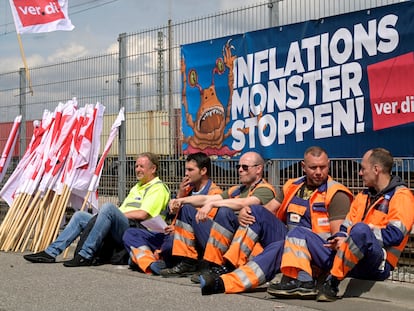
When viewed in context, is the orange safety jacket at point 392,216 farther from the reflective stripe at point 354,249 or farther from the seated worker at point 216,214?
the seated worker at point 216,214

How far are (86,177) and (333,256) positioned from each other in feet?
15.6

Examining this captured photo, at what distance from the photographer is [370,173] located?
6.01 meters

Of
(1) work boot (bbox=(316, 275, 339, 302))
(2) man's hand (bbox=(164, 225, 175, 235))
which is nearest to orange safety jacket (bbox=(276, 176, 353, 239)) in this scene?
(1) work boot (bbox=(316, 275, 339, 302))

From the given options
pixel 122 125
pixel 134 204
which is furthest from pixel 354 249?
pixel 122 125

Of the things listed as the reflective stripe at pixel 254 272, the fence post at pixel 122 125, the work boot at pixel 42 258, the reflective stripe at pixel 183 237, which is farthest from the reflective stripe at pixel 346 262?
the fence post at pixel 122 125

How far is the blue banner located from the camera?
23.3 ft

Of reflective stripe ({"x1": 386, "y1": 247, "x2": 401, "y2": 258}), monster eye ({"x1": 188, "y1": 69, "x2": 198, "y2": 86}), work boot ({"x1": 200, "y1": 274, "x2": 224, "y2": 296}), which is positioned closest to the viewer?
reflective stripe ({"x1": 386, "y1": 247, "x2": 401, "y2": 258})

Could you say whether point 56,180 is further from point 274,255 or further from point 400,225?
point 400,225

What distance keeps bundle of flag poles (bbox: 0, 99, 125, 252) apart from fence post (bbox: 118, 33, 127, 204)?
Answer: 0.14 m

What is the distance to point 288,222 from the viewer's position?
6602 millimetres

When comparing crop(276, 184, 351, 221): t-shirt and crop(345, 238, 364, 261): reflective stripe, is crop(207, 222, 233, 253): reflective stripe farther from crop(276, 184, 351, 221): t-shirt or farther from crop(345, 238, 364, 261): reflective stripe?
crop(345, 238, 364, 261): reflective stripe

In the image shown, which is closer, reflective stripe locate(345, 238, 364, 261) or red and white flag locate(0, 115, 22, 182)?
reflective stripe locate(345, 238, 364, 261)

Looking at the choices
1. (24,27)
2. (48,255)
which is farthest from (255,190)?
(24,27)

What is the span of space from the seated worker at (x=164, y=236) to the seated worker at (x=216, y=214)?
236 mm
